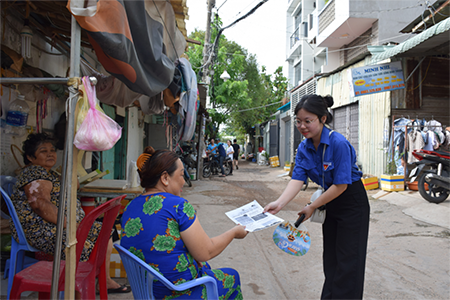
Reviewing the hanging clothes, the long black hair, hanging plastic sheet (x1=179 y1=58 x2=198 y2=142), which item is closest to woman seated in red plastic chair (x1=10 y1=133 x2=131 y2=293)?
the long black hair

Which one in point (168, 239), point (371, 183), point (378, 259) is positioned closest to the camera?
point (168, 239)

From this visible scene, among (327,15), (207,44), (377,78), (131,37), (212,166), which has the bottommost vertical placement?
(212,166)

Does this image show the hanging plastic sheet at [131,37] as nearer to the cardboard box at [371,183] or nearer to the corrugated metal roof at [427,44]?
the corrugated metal roof at [427,44]

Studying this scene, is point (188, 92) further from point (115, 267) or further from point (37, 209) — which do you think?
point (37, 209)

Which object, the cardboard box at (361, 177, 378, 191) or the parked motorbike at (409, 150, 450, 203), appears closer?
the parked motorbike at (409, 150, 450, 203)

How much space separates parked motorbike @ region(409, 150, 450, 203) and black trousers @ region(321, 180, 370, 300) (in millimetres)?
4693

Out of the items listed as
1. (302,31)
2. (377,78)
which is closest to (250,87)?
(302,31)

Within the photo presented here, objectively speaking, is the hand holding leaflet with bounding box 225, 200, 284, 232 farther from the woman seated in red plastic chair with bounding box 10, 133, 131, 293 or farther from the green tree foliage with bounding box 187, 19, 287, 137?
the green tree foliage with bounding box 187, 19, 287, 137

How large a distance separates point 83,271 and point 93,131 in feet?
3.30

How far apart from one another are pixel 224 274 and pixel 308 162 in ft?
3.51

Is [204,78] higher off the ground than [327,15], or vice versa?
[327,15]

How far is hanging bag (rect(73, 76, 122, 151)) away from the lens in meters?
1.62

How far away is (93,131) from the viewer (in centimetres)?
164

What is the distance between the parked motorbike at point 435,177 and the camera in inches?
229
